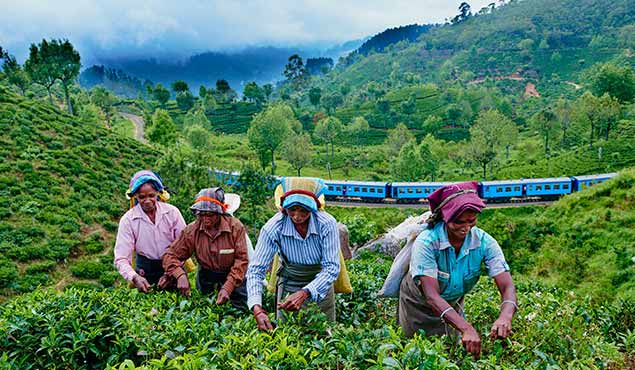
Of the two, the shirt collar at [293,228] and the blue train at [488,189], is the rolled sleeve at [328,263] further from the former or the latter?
the blue train at [488,189]

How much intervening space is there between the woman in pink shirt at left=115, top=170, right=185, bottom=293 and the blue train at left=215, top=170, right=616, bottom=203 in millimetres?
16477

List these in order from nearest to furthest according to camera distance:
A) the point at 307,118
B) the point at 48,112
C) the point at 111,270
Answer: the point at 111,270 < the point at 48,112 < the point at 307,118

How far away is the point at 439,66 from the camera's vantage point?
302ft

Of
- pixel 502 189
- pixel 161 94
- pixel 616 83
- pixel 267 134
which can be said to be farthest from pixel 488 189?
pixel 161 94

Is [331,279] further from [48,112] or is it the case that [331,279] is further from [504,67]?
[504,67]

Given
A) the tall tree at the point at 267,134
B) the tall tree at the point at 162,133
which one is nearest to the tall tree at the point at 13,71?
the tall tree at the point at 162,133

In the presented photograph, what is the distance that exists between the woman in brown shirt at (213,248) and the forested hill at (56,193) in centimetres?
928

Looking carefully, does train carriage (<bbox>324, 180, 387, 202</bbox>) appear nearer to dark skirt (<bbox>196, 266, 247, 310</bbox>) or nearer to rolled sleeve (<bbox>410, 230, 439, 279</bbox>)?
dark skirt (<bbox>196, 266, 247, 310</bbox>)

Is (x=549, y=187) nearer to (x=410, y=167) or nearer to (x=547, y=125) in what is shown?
(x=410, y=167)

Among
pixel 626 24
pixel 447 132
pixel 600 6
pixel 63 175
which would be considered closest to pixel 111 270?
pixel 63 175

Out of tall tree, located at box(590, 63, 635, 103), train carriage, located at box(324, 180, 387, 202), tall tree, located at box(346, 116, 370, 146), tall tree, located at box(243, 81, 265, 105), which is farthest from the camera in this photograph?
tall tree, located at box(243, 81, 265, 105)

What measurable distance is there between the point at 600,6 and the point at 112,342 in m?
113

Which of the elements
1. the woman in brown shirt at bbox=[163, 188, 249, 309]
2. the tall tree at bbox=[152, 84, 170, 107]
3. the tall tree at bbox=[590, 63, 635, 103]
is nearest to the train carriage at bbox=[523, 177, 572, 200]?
the tall tree at bbox=[590, 63, 635, 103]

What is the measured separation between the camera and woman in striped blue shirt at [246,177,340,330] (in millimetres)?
2977
